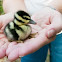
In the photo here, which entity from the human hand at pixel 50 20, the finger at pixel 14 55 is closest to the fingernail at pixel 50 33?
the human hand at pixel 50 20

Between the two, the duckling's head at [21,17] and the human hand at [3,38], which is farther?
the duckling's head at [21,17]

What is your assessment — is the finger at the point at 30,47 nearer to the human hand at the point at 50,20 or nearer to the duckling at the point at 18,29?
the human hand at the point at 50,20

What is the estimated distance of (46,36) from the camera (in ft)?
3.81

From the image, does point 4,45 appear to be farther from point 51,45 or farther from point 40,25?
point 51,45

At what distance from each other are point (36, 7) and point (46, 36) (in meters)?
0.74

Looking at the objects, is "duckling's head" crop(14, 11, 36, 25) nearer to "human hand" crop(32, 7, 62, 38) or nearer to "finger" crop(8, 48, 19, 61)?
"human hand" crop(32, 7, 62, 38)

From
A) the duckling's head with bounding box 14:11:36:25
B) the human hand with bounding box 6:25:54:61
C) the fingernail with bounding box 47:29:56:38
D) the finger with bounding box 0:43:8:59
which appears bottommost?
the finger with bounding box 0:43:8:59

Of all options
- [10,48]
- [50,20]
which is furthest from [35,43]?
[50,20]

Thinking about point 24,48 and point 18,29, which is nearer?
point 24,48

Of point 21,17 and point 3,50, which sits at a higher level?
point 21,17

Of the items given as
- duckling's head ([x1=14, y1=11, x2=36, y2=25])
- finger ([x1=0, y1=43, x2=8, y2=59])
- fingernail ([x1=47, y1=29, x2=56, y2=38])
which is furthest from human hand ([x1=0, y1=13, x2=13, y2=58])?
fingernail ([x1=47, y1=29, x2=56, y2=38])

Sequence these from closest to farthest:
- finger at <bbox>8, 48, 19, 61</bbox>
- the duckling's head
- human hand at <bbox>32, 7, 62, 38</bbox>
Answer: finger at <bbox>8, 48, 19, 61</bbox>, human hand at <bbox>32, 7, 62, 38</bbox>, the duckling's head

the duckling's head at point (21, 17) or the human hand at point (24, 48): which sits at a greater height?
the duckling's head at point (21, 17)

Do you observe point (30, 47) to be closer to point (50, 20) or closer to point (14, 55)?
point (14, 55)
